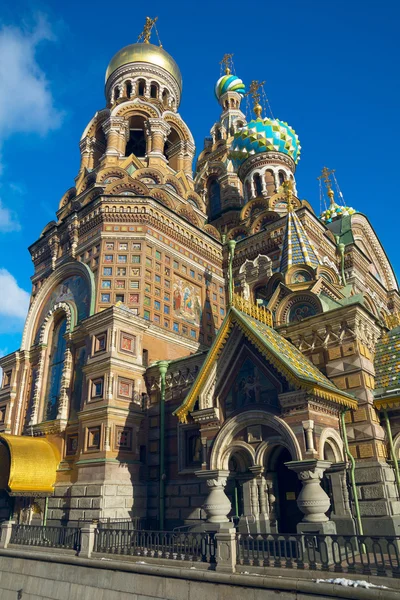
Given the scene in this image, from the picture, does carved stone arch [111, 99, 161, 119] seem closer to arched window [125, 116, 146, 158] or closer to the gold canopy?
arched window [125, 116, 146, 158]

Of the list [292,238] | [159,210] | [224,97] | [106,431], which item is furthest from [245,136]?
[106,431]

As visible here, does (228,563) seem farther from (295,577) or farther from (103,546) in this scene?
(103,546)

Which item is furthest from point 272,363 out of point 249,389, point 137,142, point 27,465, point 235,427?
point 137,142

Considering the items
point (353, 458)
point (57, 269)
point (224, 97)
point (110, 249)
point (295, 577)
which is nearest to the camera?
point (295, 577)

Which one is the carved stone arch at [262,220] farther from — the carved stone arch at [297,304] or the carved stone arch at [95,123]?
the carved stone arch at [95,123]

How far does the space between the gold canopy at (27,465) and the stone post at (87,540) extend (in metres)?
5.45

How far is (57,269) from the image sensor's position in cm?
2098

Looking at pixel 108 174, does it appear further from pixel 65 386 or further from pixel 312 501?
pixel 312 501

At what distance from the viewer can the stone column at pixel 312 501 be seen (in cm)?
873

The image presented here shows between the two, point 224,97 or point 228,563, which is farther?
point 224,97

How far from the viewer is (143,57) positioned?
93.7 ft

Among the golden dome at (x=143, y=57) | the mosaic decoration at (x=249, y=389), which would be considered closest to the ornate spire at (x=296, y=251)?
the mosaic decoration at (x=249, y=389)

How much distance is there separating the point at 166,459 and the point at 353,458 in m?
6.46

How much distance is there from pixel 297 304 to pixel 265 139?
637 inches
